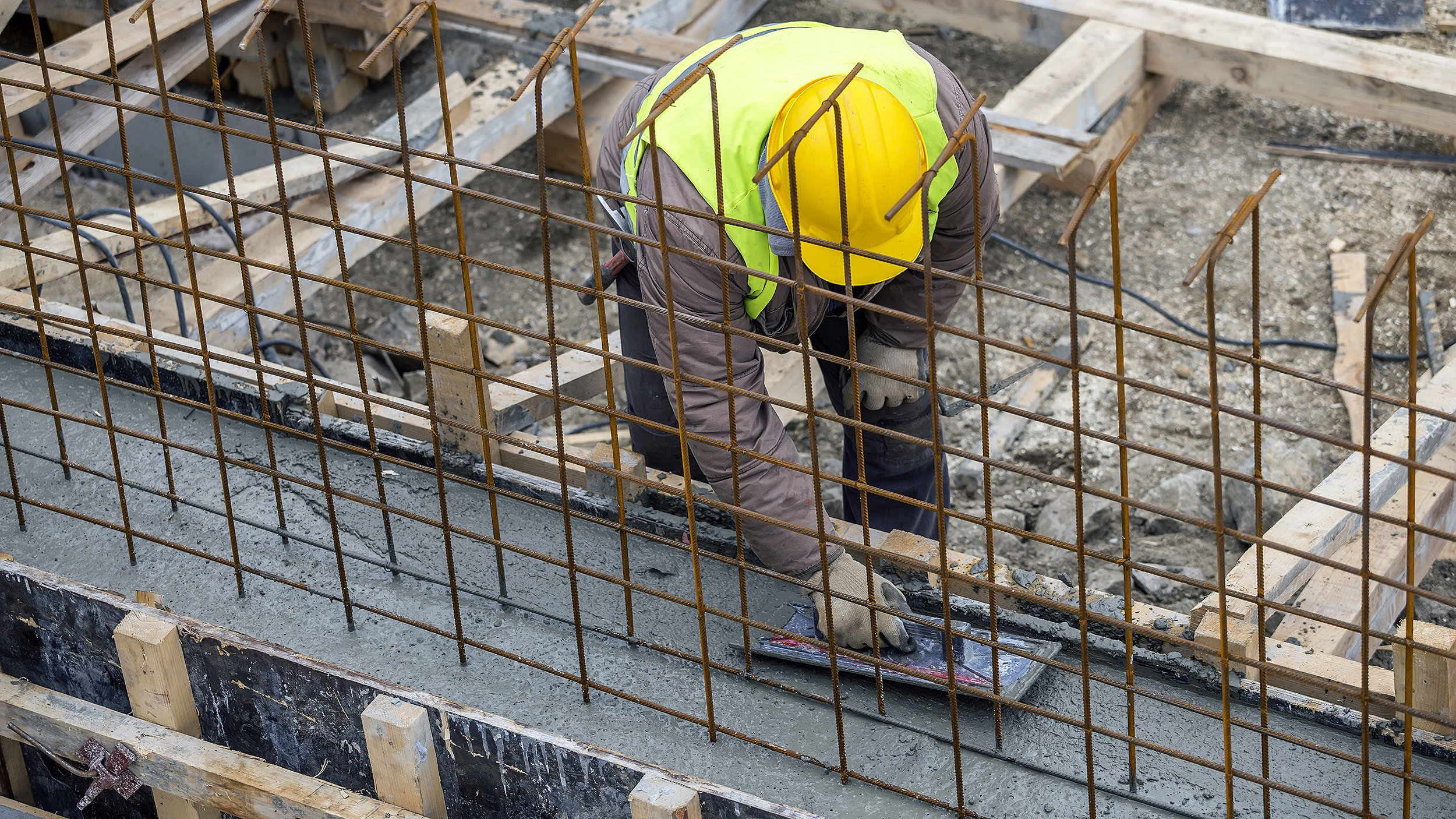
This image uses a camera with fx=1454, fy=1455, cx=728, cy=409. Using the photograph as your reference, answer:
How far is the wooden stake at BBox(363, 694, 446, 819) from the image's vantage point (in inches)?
96.3

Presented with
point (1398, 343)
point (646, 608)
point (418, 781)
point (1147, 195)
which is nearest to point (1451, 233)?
point (1398, 343)

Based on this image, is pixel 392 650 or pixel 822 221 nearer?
pixel 822 221

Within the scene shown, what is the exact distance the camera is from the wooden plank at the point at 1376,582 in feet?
10.2

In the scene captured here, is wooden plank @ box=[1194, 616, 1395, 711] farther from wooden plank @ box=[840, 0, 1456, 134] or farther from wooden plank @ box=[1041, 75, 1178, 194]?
wooden plank @ box=[840, 0, 1456, 134]

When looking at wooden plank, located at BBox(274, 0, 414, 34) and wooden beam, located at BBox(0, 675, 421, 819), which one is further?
wooden plank, located at BBox(274, 0, 414, 34)

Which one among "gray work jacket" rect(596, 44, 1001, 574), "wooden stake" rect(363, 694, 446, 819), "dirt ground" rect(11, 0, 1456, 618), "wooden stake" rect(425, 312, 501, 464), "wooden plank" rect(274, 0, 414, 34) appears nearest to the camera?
"wooden stake" rect(363, 694, 446, 819)

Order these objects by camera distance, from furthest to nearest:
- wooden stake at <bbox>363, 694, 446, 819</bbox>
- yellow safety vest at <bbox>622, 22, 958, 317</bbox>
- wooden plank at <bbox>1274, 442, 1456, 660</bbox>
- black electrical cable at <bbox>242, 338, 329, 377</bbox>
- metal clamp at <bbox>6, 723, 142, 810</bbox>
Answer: black electrical cable at <bbox>242, 338, 329, 377</bbox>
wooden plank at <bbox>1274, 442, 1456, 660</bbox>
yellow safety vest at <bbox>622, 22, 958, 317</bbox>
metal clamp at <bbox>6, 723, 142, 810</bbox>
wooden stake at <bbox>363, 694, 446, 819</bbox>

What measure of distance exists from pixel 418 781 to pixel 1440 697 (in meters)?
1.78

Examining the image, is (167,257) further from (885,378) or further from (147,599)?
(885,378)

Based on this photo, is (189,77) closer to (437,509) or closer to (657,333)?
(437,509)

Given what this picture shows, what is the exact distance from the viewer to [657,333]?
9.91 feet

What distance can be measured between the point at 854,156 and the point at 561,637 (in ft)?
4.00

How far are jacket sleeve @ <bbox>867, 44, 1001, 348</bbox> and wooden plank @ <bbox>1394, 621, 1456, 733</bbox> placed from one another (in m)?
1.11

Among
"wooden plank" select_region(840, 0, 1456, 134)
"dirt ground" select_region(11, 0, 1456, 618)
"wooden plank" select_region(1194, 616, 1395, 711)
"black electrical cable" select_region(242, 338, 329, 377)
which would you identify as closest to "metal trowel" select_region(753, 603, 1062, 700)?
"wooden plank" select_region(1194, 616, 1395, 711)
